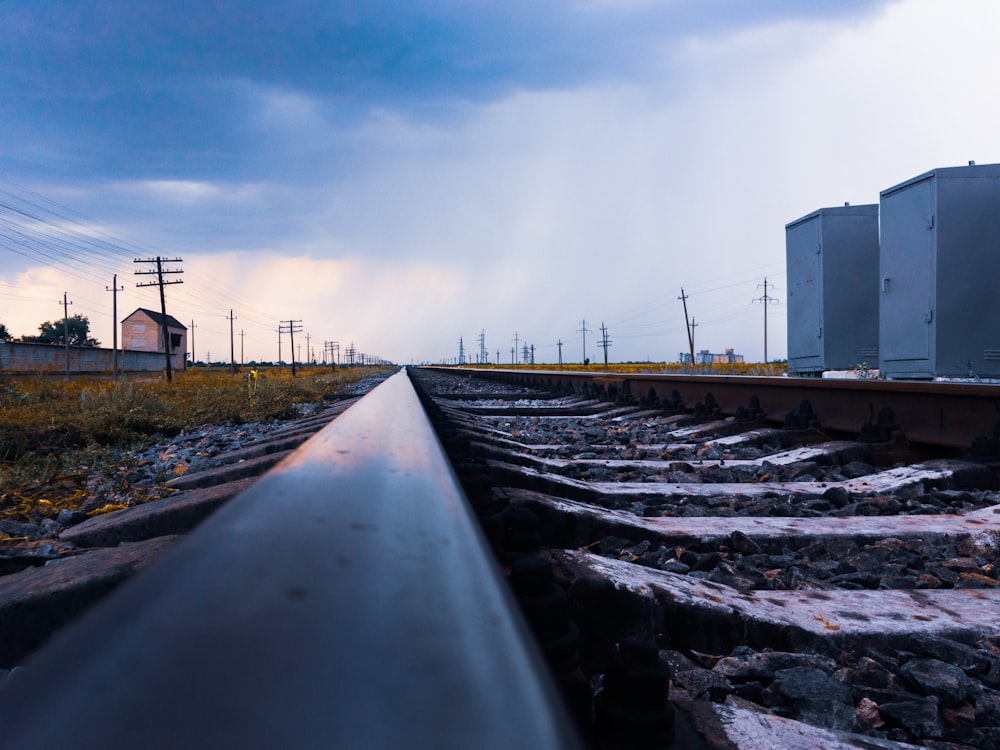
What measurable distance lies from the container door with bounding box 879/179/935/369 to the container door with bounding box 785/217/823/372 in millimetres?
1925

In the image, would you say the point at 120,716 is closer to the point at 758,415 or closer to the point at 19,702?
the point at 19,702

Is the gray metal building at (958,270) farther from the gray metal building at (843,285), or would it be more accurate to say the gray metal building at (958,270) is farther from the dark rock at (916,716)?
the dark rock at (916,716)

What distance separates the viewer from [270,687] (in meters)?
0.38

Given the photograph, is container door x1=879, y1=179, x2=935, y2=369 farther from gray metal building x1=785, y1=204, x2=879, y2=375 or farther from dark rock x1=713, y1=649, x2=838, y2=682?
dark rock x1=713, y1=649, x2=838, y2=682

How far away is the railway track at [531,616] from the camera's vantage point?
1.24 feet

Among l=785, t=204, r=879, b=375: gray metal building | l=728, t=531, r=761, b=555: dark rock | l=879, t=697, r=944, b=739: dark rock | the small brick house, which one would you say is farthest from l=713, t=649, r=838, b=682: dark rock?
the small brick house

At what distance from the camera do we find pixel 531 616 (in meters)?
0.84

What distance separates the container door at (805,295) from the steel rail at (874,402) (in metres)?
7.98

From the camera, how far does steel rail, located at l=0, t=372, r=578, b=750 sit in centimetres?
35

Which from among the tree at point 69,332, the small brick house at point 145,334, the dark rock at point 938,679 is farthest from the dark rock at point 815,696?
the tree at point 69,332

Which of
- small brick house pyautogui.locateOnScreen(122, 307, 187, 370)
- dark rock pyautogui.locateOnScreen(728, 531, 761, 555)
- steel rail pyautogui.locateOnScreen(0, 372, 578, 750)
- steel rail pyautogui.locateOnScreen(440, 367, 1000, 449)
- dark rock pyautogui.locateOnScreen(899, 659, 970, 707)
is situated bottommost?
dark rock pyautogui.locateOnScreen(899, 659, 970, 707)

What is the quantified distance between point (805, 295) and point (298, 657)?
15.3 metres

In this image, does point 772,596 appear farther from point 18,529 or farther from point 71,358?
point 71,358

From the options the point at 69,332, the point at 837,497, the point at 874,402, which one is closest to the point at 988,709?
the point at 837,497
